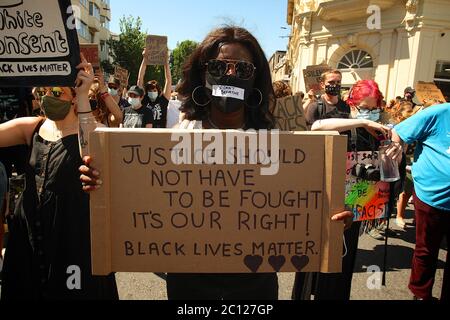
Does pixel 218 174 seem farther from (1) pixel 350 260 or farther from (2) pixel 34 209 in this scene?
(1) pixel 350 260

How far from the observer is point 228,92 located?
5.60ft

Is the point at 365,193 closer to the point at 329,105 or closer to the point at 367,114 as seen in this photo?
the point at 367,114

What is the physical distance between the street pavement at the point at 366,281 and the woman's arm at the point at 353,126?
158 centimetres

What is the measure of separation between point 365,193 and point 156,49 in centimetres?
371

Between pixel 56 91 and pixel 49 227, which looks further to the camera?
pixel 56 91

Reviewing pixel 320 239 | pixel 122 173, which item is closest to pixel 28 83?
pixel 122 173

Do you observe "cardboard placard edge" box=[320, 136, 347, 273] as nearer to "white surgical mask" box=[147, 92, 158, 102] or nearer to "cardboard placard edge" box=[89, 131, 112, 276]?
"cardboard placard edge" box=[89, 131, 112, 276]

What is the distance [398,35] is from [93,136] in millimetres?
16166

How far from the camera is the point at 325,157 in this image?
145 centimetres

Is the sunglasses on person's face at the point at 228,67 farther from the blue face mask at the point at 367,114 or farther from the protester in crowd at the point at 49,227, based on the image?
the blue face mask at the point at 367,114

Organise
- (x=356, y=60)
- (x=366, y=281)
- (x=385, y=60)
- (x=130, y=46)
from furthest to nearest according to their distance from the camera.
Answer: (x=130, y=46) < (x=356, y=60) < (x=385, y=60) < (x=366, y=281)

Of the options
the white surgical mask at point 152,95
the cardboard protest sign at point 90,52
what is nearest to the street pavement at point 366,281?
the cardboard protest sign at point 90,52

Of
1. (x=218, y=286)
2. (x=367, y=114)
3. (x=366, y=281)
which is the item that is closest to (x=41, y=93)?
(x=218, y=286)

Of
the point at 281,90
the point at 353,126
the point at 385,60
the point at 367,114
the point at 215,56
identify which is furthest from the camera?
the point at 385,60
